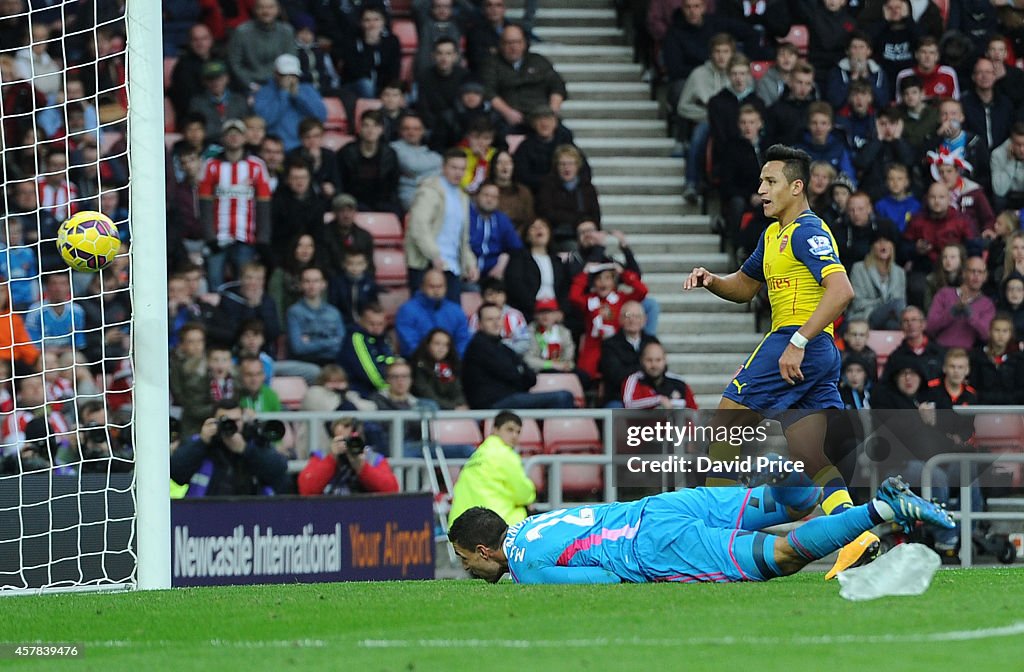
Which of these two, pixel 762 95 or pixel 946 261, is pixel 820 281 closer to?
pixel 946 261

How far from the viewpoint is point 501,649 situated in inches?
219

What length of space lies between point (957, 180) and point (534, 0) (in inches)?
185

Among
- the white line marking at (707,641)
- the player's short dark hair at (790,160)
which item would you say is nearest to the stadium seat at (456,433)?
the player's short dark hair at (790,160)

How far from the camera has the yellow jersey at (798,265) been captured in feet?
26.8

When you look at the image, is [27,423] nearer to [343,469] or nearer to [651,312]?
[343,469]

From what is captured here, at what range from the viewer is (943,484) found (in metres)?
12.9

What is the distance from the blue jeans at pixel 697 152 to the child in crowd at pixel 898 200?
168cm

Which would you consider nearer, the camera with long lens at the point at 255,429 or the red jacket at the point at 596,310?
the camera with long lens at the point at 255,429

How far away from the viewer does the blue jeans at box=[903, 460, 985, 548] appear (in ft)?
42.2

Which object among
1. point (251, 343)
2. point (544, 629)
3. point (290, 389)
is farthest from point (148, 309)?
point (290, 389)

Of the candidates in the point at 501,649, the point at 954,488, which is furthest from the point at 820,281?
the point at 954,488

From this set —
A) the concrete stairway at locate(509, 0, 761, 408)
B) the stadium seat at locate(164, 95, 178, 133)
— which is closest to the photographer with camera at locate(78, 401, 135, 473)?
the stadium seat at locate(164, 95, 178, 133)

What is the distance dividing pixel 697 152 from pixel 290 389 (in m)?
4.99

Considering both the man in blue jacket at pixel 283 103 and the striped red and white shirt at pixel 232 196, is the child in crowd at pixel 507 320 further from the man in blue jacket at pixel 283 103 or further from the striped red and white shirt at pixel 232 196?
the man in blue jacket at pixel 283 103
